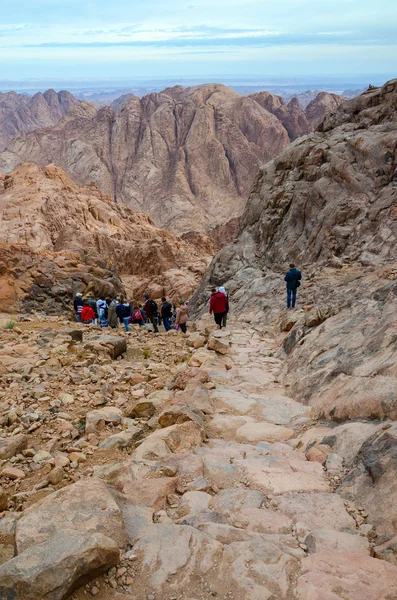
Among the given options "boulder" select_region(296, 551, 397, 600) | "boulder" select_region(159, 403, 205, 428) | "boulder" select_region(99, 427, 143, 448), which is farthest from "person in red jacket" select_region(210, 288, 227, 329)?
"boulder" select_region(296, 551, 397, 600)

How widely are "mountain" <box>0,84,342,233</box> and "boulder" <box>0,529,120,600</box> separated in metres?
97.2

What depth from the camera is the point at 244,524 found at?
4.18 meters

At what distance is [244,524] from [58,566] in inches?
70.8

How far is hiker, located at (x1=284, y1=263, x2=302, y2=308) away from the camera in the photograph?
1414 cm

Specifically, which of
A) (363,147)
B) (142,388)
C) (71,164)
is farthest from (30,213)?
(71,164)

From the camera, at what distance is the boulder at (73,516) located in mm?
3670

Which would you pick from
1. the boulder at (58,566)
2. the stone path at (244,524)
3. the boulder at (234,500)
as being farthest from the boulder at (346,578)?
the boulder at (58,566)

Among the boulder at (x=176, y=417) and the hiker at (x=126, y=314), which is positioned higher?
the boulder at (x=176, y=417)

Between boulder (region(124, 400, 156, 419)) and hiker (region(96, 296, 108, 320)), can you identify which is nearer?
boulder (region(124, 400, 156, 419))

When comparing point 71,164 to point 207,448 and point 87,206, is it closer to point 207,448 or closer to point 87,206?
point 87,206

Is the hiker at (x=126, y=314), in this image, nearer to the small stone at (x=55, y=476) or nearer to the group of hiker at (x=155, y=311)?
the group of hiker at (x=155, y=311)

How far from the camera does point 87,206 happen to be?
55.5m

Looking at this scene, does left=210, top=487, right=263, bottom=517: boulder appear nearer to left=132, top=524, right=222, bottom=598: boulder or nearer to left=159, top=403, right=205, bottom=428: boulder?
left=132, top=524, right=222, bottom=598: boulder

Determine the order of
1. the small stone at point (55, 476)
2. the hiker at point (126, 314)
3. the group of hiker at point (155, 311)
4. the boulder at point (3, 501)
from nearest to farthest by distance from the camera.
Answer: the boulder at point (3, 501), the small stone at point (55, 476), the group of hiker at point (155, 311), the hiker at point (126, 314)
